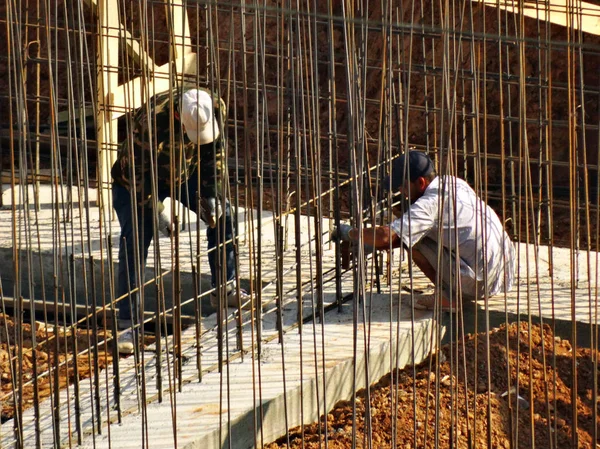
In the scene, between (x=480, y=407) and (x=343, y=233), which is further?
(x=343, y=233)

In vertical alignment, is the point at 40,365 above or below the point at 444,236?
below

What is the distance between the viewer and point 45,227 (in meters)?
6.59

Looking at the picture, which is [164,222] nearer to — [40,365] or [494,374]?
[40,365]

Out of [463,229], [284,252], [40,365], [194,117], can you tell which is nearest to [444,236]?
[463,229]

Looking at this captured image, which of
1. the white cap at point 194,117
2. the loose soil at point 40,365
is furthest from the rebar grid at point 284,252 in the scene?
the white cap at point 194,117

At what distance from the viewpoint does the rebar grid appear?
10.7 feet

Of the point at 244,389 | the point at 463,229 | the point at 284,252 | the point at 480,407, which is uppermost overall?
the point at 463,229

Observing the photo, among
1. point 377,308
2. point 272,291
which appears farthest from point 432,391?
point 272,291

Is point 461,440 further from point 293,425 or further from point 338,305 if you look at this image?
point 338,305

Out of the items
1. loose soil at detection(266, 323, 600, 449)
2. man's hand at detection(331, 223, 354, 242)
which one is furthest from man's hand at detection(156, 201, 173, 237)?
loose soil at detection(266, 323, 600, 449)

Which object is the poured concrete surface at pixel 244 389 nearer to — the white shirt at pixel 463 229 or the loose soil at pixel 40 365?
the loose soil at pixel 40 365

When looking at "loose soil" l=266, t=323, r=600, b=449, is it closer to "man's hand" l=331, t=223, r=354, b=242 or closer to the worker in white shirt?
the worker in white shirt

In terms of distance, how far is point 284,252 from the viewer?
234 inches

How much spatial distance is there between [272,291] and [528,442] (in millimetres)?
1776
